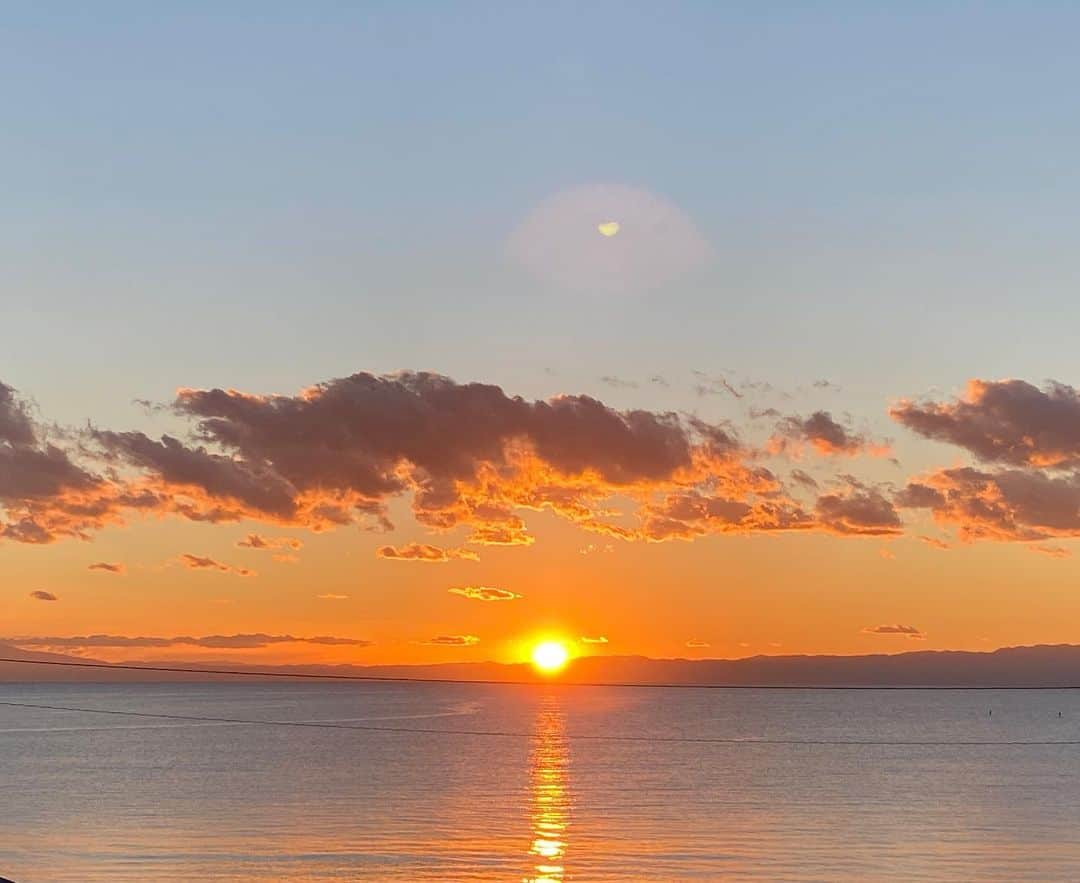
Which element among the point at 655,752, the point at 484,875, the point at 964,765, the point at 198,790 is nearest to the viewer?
the point at 484,875

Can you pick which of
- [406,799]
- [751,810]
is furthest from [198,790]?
[751,810]

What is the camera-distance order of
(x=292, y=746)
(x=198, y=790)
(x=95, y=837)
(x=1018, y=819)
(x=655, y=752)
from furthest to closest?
(x=292, y=746), (x=655, y=752), (x=198, y=790), (x=1018, y=819), (x=95, y=837)

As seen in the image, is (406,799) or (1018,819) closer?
(1018,819)

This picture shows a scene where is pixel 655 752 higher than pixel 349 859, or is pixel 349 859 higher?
pixel 655 752

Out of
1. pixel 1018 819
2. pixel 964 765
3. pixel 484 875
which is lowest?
pixel 484 875

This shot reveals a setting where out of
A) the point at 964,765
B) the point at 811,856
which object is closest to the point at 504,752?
the point at 964,765

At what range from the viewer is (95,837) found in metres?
87.0

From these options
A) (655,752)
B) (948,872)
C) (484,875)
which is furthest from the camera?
(655,752)

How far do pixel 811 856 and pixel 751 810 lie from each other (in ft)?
90.0

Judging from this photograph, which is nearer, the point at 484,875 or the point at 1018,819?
the point at 484,875

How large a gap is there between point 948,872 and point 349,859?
3078 cm

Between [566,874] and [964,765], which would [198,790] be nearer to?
[566,874]

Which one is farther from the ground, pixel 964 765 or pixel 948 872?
pixel 964 765

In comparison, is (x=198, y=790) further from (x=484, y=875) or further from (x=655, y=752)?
(x=655, y=752)
